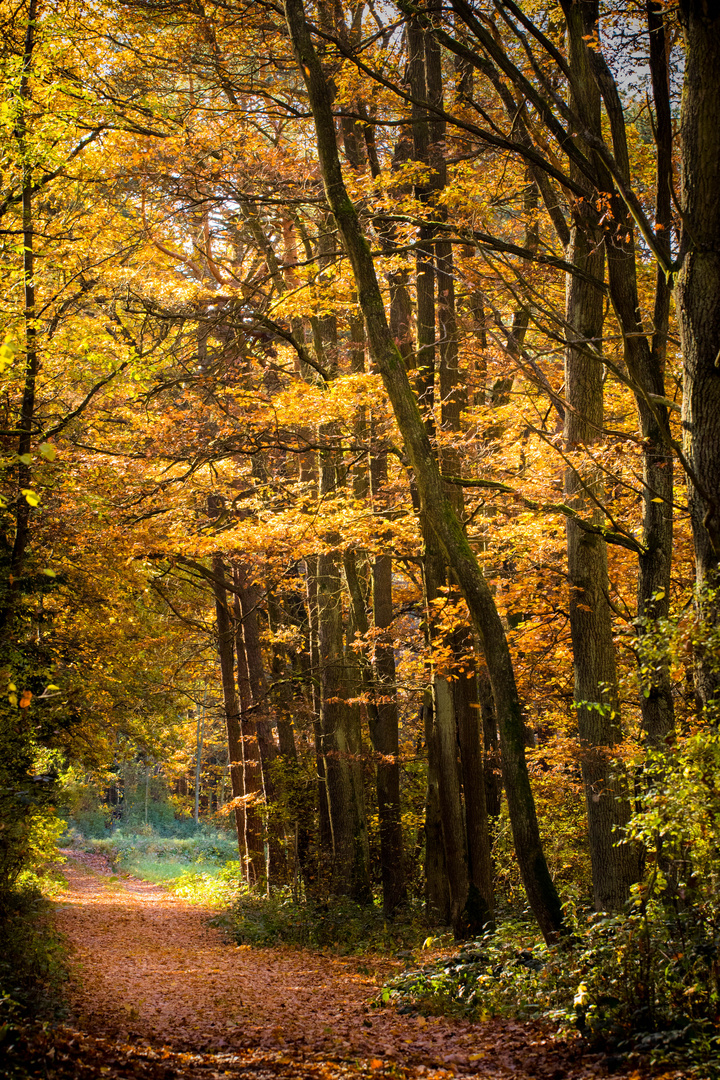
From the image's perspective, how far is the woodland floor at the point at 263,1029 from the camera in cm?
482

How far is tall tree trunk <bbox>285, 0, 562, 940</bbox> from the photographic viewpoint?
6.77 metres

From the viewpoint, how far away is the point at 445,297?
11055mm

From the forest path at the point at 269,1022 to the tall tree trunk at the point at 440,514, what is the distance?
137cm

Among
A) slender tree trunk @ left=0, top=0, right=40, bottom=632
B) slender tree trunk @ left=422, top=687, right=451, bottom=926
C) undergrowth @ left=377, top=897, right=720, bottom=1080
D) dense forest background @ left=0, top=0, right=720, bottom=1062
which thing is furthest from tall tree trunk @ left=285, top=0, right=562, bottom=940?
slender tree trunk @ left=422, top=687, right=451, bottom=926

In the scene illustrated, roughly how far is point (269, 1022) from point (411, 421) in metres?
5.35

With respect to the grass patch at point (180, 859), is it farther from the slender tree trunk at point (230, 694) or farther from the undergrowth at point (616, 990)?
the undergrowth at point (616, 990)

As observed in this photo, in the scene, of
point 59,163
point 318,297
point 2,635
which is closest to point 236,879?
point 2,635

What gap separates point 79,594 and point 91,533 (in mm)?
2044

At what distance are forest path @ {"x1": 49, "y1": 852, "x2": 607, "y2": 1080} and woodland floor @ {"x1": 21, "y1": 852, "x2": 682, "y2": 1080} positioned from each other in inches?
0.5

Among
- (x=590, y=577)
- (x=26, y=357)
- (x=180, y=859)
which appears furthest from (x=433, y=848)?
(x=180, y=859)

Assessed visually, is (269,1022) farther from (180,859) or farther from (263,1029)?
(180,859)

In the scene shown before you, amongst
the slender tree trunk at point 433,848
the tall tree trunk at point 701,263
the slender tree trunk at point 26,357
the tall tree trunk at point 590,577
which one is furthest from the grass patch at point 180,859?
the tall tree trunk at point 701,263

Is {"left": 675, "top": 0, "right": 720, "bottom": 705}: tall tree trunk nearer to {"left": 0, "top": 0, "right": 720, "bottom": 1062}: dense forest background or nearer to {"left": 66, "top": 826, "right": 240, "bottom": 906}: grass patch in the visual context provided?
{"left": 0, "top": 0, "right": 720, "bottom": 1062}: dense forest background

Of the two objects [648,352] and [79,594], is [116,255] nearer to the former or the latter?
[79,594]
